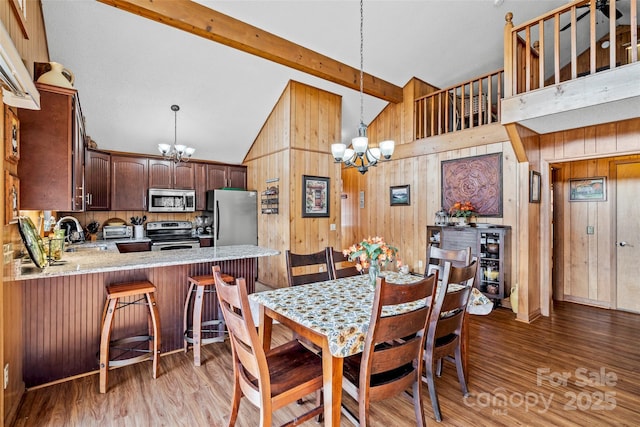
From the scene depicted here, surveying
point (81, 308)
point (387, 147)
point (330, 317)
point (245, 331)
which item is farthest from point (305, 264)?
point (81, 308)

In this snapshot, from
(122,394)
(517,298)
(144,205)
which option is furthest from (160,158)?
(517,298)

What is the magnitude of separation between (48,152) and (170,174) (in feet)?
10.8

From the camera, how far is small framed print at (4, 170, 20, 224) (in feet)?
5.76

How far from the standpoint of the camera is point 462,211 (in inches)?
176

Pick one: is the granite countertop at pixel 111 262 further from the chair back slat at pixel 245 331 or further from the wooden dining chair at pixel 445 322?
the wooden dining chair at pixel 445 322

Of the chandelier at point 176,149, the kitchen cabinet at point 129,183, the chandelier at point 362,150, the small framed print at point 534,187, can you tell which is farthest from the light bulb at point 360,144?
the kitchen cabinet at point 129,183

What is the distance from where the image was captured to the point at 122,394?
2219mm

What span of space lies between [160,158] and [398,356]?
5195mm

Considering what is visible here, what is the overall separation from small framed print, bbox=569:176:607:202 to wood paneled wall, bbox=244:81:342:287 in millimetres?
3523

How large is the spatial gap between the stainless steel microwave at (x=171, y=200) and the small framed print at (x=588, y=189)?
6166mm

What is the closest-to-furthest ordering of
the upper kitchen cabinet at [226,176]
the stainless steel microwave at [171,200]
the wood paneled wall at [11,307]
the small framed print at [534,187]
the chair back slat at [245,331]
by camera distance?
the chair back slat at [245,331]
the wood paneled wall at [11,307]
the small framed print at [534,187]
the stainless steel microwave at [171,200]
the upper kitchen cabinet at [226,176]

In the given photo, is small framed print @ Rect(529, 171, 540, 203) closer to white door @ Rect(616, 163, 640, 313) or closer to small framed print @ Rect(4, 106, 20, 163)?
white door @ Rect(616, 163, 640, 313)

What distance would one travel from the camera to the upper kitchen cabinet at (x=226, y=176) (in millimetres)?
5848

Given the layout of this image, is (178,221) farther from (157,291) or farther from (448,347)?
(448,347)
